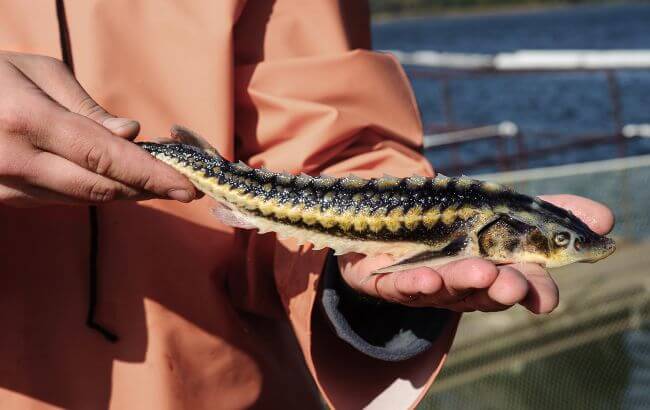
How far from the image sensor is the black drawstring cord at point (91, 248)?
5.98 ft

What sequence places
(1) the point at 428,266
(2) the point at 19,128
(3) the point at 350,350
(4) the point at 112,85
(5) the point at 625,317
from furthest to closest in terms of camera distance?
(5) the point at 625,317
(3) the point at 350,350
(4) the point at 112,85
(1) the point at 428,266
(2) the point at 19,128

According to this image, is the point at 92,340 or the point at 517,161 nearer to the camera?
the point at 92,340

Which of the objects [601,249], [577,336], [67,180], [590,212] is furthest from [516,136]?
[67,180]

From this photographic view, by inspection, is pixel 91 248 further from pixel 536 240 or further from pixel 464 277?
pixel 536 240

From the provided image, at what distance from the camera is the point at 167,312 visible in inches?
74.7

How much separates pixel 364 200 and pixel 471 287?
0.43 m

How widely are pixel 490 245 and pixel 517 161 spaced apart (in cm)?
689

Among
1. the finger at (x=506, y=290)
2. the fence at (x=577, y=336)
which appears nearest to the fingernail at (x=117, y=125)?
the finger at (x=506, y=290)

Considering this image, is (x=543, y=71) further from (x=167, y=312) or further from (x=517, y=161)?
(x=167, y=312)

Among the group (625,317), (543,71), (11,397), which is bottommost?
(625,317)

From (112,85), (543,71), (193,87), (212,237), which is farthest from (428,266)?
(543,71)

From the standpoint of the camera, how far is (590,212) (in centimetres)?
195

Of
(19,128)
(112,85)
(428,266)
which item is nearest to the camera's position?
(19,128)

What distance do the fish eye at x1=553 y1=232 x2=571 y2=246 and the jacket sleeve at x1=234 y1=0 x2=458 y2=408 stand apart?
0.32 meters
